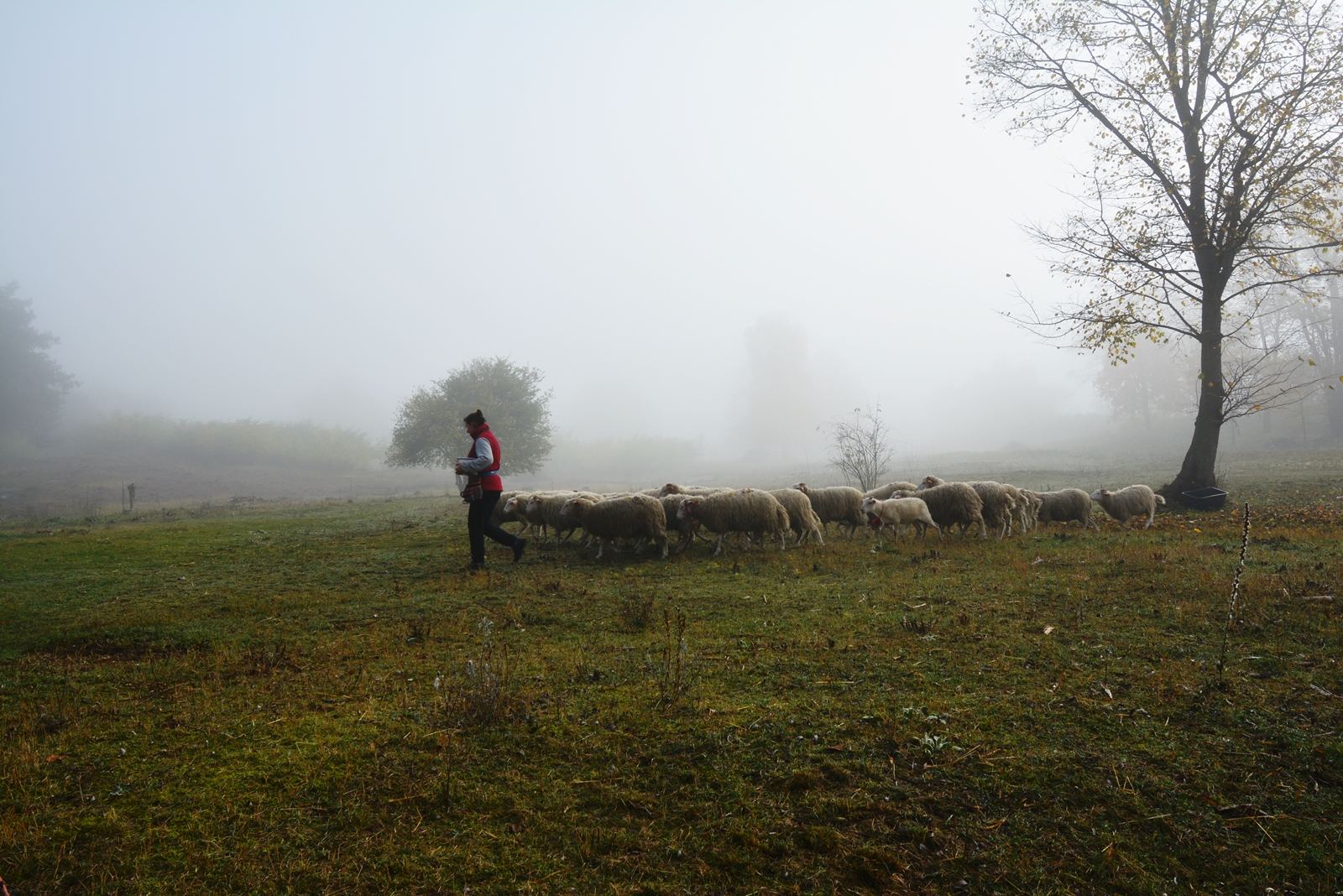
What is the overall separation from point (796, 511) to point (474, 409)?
2988 centimetres

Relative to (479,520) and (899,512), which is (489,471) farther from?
(899,512)

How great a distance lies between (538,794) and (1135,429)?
82.7m

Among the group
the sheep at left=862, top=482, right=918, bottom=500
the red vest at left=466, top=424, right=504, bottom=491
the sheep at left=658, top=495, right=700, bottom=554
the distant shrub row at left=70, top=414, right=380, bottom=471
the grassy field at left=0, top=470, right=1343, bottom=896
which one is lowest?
the grassy field at left=0, top=470, right=1343, bottom=896

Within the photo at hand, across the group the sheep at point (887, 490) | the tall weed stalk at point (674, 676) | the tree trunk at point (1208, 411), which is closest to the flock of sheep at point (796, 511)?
the sheep at point (887, 490)

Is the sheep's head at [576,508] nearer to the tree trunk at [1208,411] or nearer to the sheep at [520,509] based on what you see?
the sheep at [520,509]

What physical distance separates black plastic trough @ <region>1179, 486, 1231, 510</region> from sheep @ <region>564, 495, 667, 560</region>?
13.4 meters

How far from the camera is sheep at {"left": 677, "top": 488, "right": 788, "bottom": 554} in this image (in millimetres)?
12875

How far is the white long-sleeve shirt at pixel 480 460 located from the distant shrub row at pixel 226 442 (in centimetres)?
6344

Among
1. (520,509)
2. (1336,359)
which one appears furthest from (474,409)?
(1336,359)

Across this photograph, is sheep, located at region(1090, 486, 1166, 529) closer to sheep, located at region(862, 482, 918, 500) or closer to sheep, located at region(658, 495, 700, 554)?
sheep, located at region(862, 482, 918, 500)

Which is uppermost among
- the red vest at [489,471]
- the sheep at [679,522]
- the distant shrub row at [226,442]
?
the distant shrub row at [226,442]

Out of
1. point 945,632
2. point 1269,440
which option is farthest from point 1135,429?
point 945,632

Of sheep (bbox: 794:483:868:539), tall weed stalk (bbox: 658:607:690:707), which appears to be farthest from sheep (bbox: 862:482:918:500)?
tall weed stalk (bbox: 658:607:690:707)

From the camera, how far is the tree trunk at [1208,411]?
15.9m
